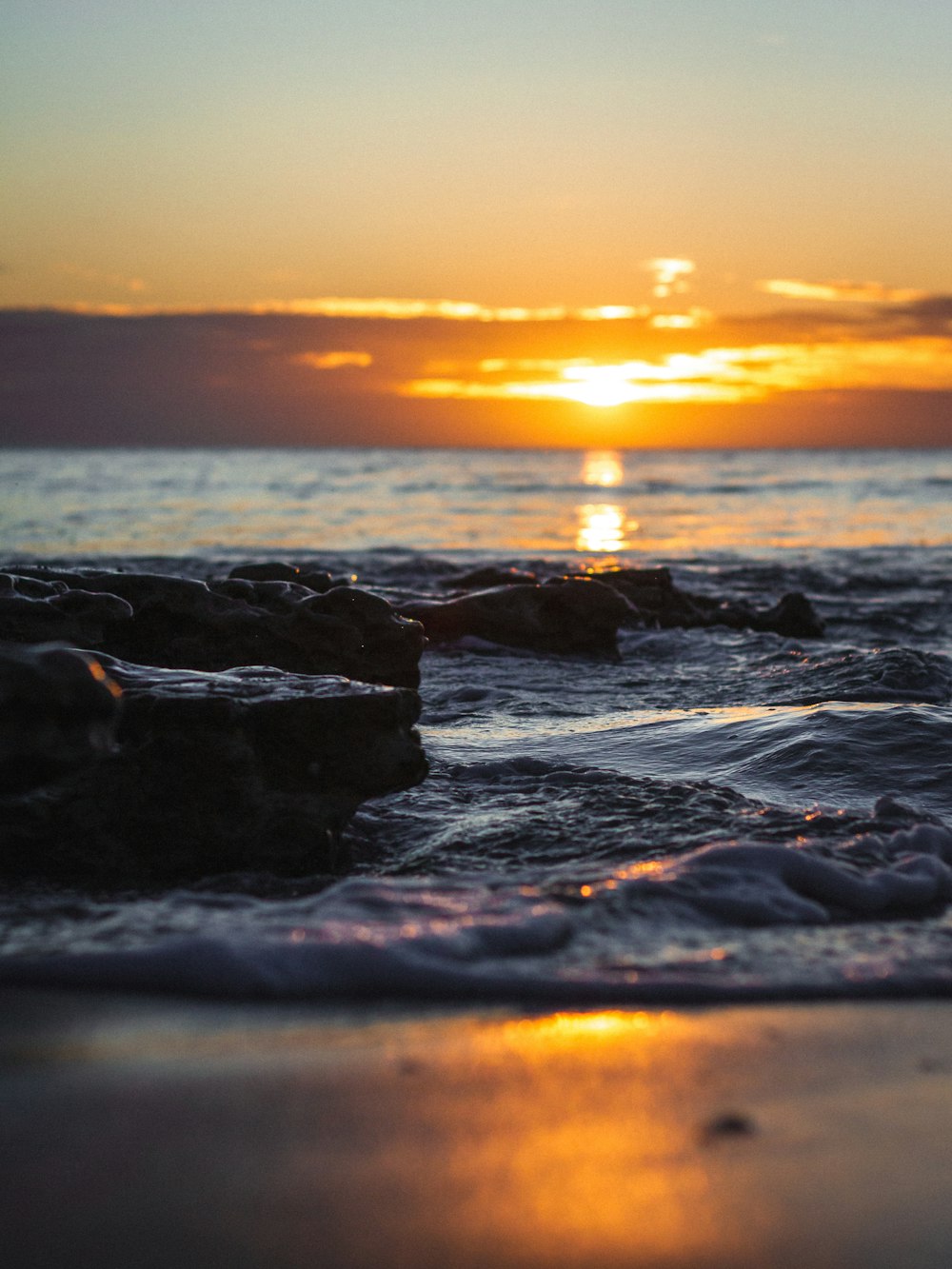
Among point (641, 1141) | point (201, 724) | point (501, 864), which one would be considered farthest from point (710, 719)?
point (641, 1141)

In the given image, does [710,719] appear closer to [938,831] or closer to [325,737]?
[938,831]

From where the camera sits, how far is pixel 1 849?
328cm

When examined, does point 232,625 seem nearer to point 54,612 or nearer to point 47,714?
point 54,612

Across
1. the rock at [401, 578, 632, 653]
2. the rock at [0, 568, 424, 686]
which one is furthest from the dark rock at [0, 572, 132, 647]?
the rock at [401, 578, 632, 653]

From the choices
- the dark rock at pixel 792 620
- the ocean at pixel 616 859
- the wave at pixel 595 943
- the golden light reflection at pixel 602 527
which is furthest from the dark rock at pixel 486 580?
the golden light reflection at pixel 602 527

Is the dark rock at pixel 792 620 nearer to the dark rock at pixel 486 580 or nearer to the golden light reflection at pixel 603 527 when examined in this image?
the dark rock at pixel 486 580

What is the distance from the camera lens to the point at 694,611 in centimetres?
995

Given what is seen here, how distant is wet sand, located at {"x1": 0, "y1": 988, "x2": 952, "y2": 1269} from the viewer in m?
1.66

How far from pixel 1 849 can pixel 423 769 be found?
50.1 inches

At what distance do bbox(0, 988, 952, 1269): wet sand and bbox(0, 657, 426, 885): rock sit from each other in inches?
34.1

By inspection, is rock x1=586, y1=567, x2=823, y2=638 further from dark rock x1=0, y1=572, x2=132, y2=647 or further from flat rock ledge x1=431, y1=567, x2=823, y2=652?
dark rock x1=0, y1=572, x2=132, y2=647

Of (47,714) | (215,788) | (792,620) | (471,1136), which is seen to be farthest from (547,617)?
(471,1136)

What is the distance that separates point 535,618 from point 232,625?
11.4ft

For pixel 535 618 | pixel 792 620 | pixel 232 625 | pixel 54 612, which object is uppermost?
pixel 54 612
